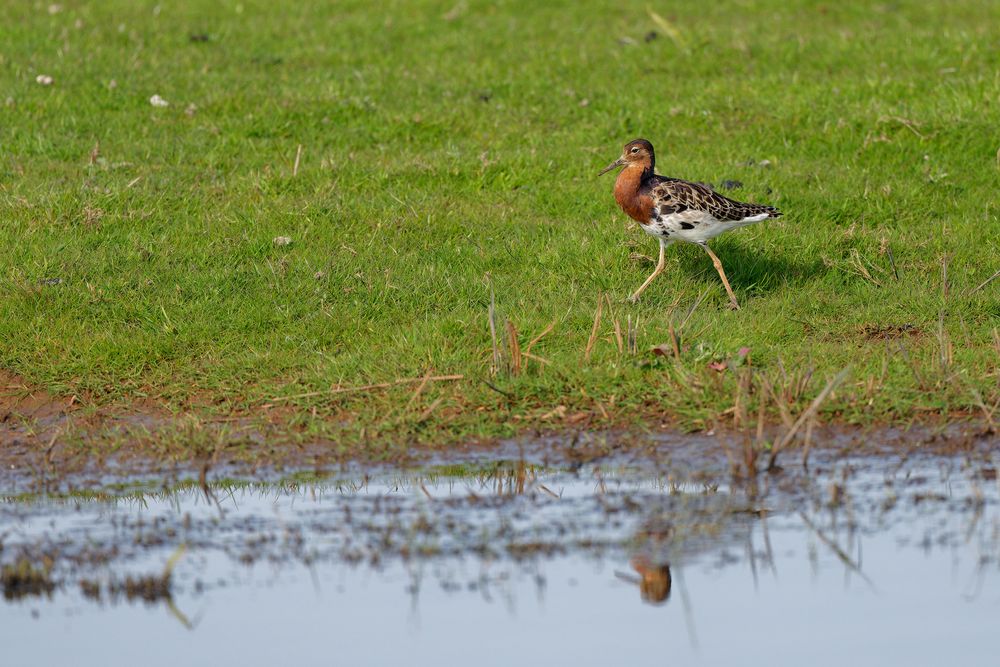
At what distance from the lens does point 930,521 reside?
6.75m

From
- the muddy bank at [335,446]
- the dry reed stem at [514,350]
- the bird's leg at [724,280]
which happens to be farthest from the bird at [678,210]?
the muddy bank at [335,446]

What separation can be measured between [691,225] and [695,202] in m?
0.16

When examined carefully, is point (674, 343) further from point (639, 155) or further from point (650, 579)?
point (650, 579)

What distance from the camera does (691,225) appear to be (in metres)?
9.52

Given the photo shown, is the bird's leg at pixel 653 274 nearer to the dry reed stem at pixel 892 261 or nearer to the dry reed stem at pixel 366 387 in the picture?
the dry reed stem at pixel 892 261

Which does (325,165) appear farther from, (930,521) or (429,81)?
(930,521)

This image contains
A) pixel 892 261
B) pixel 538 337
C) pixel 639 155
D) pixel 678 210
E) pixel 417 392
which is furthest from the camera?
pixel 892 261

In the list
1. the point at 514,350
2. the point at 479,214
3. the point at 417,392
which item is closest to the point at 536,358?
the point at 514,350

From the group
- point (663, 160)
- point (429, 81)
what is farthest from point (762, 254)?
point (429, 81)

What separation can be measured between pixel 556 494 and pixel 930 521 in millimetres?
1799

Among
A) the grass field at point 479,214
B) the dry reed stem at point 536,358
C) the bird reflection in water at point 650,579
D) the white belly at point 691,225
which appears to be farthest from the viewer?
the white belly at point 691,225

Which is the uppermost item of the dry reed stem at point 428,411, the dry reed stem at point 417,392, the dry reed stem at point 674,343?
the dry reed stem at point 674,343

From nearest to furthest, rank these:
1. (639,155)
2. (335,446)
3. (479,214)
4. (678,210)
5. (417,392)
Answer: (335,446) → (417,392) → (678,210) → (639,155) → (479,214)

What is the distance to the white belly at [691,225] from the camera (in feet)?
31.1
